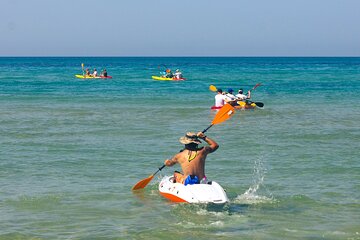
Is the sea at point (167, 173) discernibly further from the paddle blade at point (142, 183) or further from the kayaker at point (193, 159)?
the kayaker at point (193, 159)

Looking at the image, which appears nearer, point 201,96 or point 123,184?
point 123,184

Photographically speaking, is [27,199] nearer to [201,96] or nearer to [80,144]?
[80,144]

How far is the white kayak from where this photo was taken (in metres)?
12.8

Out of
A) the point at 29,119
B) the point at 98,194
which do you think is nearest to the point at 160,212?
the point at 98,194

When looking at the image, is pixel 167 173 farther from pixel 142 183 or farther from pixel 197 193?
pixel 197 193

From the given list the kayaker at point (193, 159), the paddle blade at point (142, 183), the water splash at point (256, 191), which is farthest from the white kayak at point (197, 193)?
the water splash at point (256, 191)

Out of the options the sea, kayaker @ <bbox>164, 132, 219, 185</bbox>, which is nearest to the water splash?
the sea

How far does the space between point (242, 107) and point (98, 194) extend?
2062 centimetres

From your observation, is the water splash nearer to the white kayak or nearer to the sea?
the sea

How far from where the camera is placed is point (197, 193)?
13062mm

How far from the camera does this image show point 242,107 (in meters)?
34.6

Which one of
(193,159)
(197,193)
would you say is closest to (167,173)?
(193,159)

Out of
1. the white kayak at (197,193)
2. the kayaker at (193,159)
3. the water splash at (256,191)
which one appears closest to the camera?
the white kayak at (197,193)

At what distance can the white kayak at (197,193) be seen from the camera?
12844 millimetres
